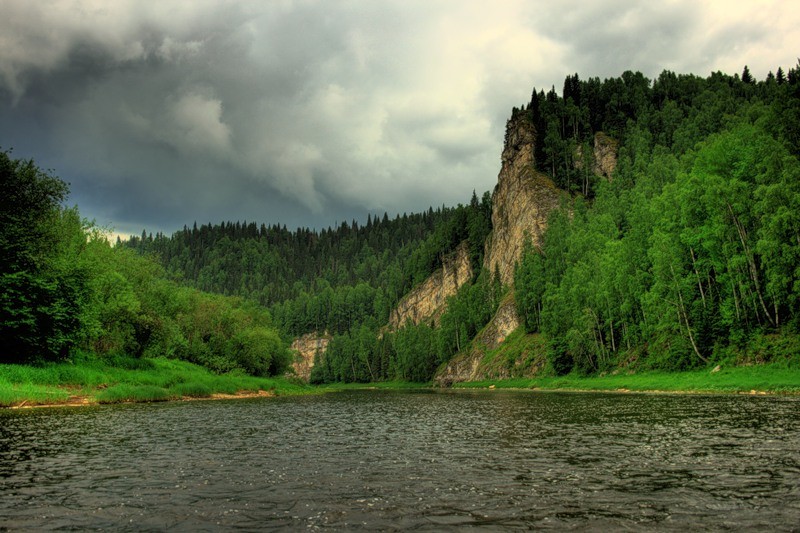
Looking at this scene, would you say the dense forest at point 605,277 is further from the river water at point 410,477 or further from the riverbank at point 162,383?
the river water at point 410,477

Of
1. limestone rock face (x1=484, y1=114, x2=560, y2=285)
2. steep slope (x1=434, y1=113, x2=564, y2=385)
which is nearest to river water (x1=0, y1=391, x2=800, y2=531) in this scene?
steep slope (x1=434, y1=113, x2=564, y2=385)

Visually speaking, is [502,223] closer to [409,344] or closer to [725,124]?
[409,344]

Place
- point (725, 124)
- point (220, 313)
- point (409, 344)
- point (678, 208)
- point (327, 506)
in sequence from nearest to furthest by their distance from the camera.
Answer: point (327, 506)
point (678, 208)
point (220, 313)
point (725, 124)
point (409, 344)

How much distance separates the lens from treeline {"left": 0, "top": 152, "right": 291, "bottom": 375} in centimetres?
4281

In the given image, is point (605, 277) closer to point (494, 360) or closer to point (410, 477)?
point (494, 360)

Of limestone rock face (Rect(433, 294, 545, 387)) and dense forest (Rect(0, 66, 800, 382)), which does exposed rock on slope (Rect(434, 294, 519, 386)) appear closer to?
limestone rock face (Rect(433, 294, 545, 387))

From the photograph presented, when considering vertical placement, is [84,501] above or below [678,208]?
below

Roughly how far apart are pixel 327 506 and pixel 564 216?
132m

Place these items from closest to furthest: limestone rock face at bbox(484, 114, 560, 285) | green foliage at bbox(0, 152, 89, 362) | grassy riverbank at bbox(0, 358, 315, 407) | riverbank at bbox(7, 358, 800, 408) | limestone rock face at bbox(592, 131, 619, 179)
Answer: grassy riverbank at bbox(0, 358, 315, 407)
riverbank at bbox(7, 358, 800, 408)
green foliage at bbox(0, 152, 89, 362)
limestone rock face at bbox(484, 114, 560, 285)
limestone rock face at bbox(592, 131, 619, 179)

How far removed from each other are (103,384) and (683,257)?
241 ft

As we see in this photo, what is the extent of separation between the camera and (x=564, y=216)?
437 ft

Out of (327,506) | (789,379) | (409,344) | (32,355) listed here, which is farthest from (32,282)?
(409,344)

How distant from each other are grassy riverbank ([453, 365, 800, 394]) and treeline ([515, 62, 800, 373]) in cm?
487

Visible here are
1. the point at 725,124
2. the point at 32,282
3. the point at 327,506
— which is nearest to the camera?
the point at 327,506
